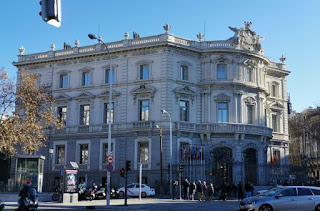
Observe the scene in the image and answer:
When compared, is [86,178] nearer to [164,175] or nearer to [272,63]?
[164,175]

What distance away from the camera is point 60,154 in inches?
1933

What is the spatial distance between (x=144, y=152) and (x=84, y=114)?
860 cm

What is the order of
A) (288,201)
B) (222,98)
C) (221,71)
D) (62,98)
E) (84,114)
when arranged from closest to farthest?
(288,201)
(222,98)
(221,71)
(84,114)
(62,98)

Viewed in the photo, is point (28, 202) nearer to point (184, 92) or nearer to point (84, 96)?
point (184, 92)

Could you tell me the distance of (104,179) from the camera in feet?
149

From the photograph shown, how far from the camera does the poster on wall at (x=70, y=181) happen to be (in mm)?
30120

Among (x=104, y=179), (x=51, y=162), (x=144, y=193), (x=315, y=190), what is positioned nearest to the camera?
(x=315, y=190)

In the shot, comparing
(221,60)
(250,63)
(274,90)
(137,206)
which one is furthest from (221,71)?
(137,206)

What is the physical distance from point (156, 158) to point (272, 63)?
71.6ft

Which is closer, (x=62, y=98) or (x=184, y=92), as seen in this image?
(x=184, y=92)

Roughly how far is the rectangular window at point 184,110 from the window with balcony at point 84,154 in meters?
11.0

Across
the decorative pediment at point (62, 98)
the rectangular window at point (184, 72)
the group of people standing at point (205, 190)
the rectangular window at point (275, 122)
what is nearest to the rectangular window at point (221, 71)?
the rectangular window at point (184, 72)

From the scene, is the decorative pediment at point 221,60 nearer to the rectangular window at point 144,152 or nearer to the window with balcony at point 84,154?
the rectangular window at point 144,152

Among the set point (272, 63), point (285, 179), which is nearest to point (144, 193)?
point (285, 179)
